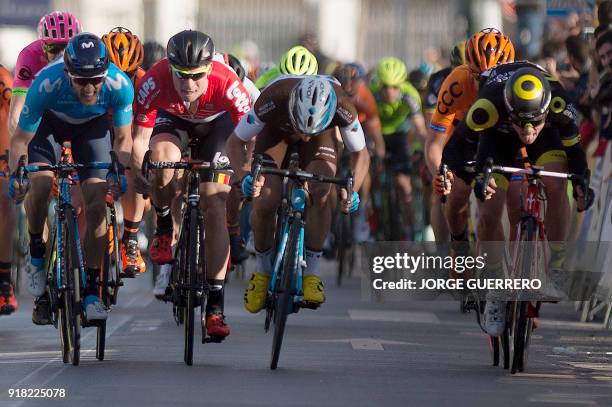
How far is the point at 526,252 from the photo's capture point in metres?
11.2

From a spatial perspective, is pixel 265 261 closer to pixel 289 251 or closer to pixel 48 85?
pixel 289 251

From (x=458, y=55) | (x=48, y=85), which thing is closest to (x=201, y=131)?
(x=48, y=85)

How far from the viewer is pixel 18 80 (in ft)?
46.5

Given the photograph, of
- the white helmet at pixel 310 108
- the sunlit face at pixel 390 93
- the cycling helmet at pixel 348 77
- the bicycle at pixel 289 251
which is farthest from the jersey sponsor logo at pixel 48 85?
the sunlit face at pixel 390 93

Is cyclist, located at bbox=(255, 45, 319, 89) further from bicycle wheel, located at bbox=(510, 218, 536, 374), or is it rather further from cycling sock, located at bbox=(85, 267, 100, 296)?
Result: bicycle wheel, located at bbox=(510, 218, 536, 374)

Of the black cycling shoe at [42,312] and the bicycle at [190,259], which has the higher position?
the bicycle at [190,259]

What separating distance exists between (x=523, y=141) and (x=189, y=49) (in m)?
2.15

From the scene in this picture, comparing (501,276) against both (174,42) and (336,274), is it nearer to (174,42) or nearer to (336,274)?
(174,42)

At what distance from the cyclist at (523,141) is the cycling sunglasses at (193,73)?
64.0 inches

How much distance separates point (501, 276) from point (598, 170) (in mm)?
4569

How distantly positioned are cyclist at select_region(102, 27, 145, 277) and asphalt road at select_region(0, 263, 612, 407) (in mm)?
553

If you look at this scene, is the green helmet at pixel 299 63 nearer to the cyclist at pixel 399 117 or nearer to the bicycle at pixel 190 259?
the bicycle at pixel 190 259

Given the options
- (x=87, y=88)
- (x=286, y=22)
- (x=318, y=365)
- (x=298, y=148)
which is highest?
(x=286, y=22)

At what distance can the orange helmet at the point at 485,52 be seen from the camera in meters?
14.1
